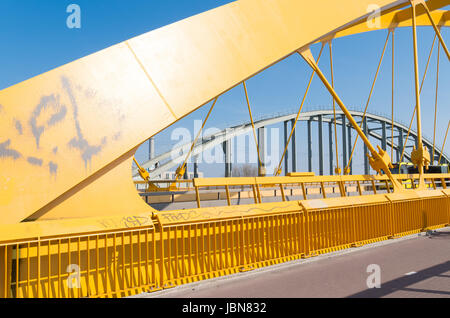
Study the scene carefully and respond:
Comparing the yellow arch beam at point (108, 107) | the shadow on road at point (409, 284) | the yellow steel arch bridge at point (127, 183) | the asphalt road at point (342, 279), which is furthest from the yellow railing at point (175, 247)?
the shadow on road at point (409, 284)

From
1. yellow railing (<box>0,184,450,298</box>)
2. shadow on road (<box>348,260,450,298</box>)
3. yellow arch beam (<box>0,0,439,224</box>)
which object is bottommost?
shadow on road (<box>348,260,450,298</box>)

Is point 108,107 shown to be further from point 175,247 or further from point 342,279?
point 342,279

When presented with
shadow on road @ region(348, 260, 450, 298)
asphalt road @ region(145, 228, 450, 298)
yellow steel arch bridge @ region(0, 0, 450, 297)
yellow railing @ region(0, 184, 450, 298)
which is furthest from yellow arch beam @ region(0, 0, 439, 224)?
shadow on road @ region(348, 260, 450, 298)

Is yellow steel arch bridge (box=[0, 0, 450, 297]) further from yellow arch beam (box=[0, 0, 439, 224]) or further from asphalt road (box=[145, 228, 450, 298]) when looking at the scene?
asphalt road (box=[145, 228, 450, 298])

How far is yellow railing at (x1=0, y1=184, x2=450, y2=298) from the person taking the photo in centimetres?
440

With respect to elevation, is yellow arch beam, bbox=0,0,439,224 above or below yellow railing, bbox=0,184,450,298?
above

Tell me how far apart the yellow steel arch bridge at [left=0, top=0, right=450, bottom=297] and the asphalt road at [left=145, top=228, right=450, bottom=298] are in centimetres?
31

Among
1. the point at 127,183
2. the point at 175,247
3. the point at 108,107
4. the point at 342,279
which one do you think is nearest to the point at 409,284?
the point at 342,279

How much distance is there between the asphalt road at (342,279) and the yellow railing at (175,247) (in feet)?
0.88

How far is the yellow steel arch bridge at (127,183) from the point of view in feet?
15.4

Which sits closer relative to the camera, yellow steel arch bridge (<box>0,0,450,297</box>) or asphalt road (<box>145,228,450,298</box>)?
yellow steel arch bridge (<box>0,0,450,297</box>)

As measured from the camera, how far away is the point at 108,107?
5945 millimetres

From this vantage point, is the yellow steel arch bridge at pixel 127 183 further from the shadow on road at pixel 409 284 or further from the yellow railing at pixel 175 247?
the shadow on road at pixel 409 284
